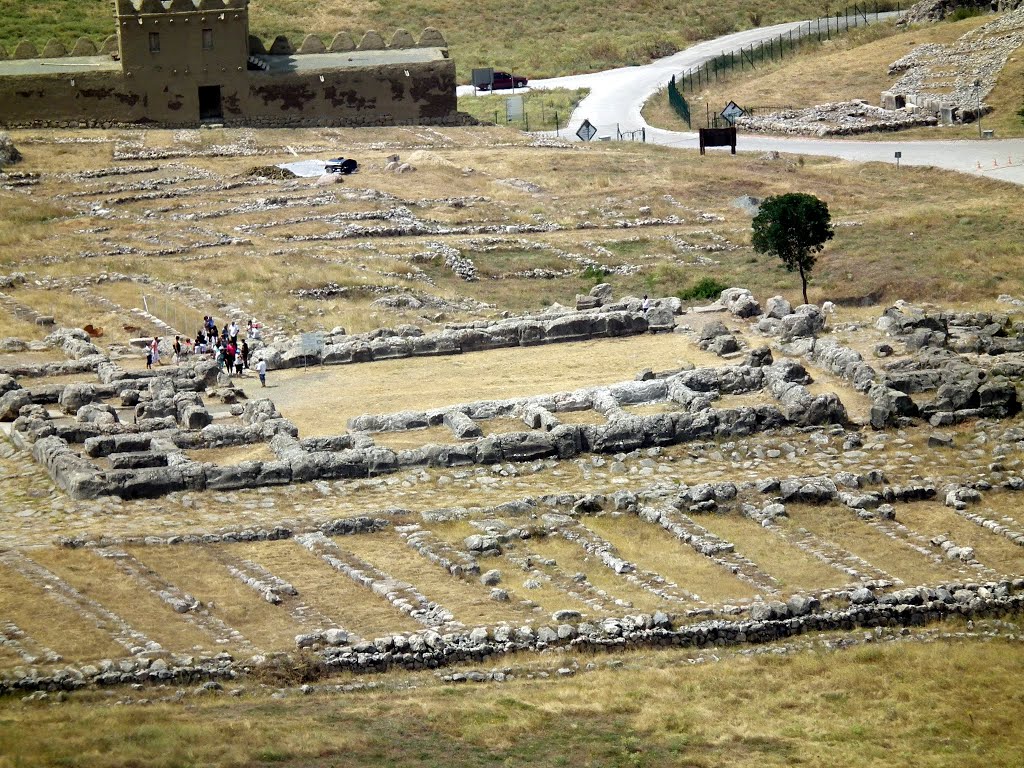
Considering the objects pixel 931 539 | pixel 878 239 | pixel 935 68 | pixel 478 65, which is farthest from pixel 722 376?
pixel 478 65

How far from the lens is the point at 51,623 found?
27734 millimetres

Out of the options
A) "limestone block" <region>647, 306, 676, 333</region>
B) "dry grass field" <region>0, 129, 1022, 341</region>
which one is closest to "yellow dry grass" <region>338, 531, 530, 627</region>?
"limestone block" <region>647, 306, 676, 333</region>

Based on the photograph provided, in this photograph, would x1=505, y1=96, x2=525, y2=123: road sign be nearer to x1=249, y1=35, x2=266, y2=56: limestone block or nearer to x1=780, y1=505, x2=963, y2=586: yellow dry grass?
x1=249, y1=35, x2=266, y2=56: limestone block

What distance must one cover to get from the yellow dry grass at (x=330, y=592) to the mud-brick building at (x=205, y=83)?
47.0 m

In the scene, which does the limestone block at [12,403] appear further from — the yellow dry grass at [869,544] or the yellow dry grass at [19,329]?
the yellow dry grass at [869,544]

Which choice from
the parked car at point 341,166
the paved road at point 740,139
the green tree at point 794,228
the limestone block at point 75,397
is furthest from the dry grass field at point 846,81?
the limestone block at point 75,397

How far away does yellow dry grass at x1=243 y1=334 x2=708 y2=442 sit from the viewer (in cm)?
3975

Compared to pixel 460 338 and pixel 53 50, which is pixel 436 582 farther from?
pixel 53 50

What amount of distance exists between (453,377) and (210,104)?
38027 millimetres

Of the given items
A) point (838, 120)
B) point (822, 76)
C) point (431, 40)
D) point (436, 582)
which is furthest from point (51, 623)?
point (822, 76)

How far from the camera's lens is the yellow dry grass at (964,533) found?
30.9 meters

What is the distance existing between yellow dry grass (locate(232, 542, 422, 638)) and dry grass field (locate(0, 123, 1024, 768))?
6 cm

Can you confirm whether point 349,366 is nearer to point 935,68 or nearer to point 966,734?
point 966,734

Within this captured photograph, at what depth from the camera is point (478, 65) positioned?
93.9m
